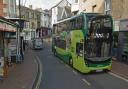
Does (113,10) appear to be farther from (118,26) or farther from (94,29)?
(94,29)

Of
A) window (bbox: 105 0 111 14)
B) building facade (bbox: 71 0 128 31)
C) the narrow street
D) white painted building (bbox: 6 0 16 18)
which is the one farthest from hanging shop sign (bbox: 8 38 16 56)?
window (bbox: 105 0 111 14)

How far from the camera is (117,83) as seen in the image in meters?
15.3

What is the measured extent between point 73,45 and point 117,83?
7002mm

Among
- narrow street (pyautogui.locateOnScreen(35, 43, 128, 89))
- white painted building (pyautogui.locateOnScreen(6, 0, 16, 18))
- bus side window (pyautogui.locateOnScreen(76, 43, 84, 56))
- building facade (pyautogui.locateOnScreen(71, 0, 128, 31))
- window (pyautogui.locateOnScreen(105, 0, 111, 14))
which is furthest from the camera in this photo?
white painted building (pyautogui.locateOnScreen(6, 0, 16, 18))

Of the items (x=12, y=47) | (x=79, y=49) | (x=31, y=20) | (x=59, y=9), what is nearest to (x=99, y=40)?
(x=79, y=49)

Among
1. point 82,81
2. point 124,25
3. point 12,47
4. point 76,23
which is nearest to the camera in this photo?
point 82,81

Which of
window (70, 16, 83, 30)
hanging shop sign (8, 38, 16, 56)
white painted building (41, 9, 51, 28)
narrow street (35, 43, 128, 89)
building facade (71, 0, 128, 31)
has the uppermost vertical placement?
white painted building (41, 9, 51, 28)

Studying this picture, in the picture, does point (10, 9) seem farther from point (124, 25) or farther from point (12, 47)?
point (124, 25)

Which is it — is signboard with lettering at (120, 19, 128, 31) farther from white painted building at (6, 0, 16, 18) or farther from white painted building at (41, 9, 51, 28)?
white painted building at (41, 9, 51, 28)

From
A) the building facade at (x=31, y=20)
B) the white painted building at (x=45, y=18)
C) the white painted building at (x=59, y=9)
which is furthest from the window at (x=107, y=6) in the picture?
the white painted building at (x=45, y=18)

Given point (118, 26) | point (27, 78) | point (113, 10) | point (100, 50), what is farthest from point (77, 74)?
point (113, 10)

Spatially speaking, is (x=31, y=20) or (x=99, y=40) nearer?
(x=99, y=40)

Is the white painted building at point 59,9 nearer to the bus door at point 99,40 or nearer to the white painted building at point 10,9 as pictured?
the white painted building at point 10,9

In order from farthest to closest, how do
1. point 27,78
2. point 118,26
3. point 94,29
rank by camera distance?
point 118,26 < point 94,29 < point 27,78
